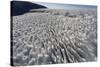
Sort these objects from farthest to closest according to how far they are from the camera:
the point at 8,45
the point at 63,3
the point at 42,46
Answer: the point at 63,3, the point at 42,46, the point at 8,45

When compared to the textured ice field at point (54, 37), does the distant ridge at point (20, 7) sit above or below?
above

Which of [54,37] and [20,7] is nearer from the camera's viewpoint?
[20,7]

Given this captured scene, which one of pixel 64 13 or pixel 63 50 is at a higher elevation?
pixel 64 13

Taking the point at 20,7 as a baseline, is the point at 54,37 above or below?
below

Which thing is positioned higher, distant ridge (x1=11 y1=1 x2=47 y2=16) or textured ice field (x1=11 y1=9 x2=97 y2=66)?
distant ridge (x1=11 y1=1 x2=47 y2=16)

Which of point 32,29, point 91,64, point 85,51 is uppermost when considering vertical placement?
point 32,29

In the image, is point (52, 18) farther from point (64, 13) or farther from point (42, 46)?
point (42, 46)

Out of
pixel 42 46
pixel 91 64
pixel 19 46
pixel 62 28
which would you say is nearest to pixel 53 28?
pixel 62 28

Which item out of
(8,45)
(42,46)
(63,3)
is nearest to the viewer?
(8,45)
